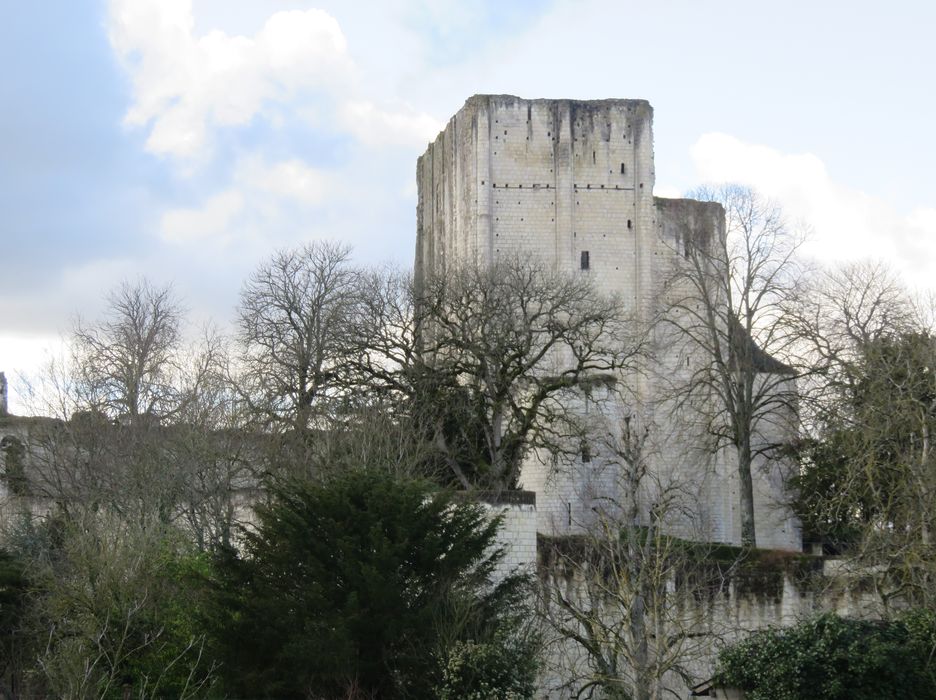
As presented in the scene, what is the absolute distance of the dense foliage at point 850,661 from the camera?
63.0ft

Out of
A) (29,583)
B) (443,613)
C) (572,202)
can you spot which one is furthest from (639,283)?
(443,613)

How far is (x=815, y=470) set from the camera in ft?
116

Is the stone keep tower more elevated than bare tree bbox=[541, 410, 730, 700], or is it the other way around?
the stone keep tower

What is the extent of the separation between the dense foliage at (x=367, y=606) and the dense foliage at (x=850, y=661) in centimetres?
364

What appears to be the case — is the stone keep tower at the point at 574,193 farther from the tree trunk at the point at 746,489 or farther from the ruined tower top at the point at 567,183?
the tree trunk at the point at 746,489

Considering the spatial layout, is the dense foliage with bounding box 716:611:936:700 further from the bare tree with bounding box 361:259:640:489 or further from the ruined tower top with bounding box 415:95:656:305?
the ruined tower top with bounding box 415:95:656:305

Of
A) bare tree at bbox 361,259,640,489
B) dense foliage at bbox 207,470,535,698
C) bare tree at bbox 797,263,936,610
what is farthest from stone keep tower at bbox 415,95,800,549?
dense foliage at bbox 207,470,535,698

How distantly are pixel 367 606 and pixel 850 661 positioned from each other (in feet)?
22.4

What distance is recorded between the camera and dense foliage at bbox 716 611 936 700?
19203 mm

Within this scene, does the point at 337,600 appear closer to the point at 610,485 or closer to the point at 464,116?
the point at 610,485

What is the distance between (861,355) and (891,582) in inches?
254

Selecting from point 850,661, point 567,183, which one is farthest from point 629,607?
point 567,183

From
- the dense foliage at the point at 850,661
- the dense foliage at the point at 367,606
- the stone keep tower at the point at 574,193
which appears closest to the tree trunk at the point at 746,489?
the stone keep tower at the point at 574,193

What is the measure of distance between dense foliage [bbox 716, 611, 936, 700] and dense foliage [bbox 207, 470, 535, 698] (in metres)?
3.64
